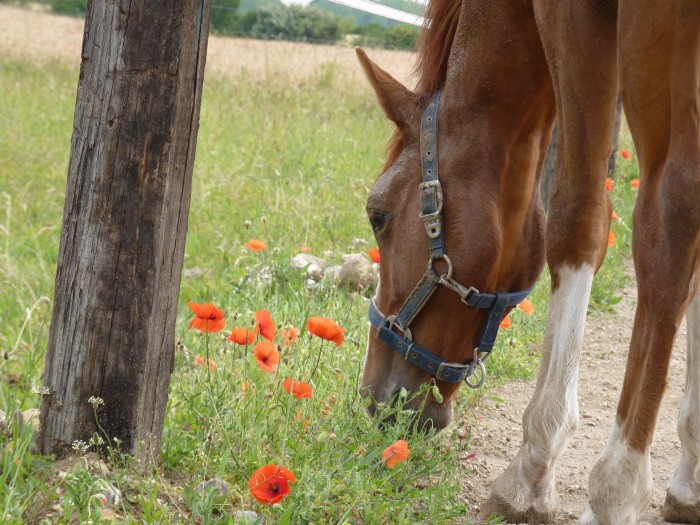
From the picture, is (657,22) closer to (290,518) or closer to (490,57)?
(490,57)

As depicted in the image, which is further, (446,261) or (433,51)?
(433,51)

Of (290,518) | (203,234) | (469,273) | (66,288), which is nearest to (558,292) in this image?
(469,273)

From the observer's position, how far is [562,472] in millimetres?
3350

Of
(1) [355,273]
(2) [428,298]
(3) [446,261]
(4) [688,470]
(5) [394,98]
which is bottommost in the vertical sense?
(4) [688,470]

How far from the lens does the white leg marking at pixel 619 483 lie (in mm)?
2383

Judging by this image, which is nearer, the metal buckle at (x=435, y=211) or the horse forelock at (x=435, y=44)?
the metal buckle at (x=435, y=211)

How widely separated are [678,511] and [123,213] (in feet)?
6.72

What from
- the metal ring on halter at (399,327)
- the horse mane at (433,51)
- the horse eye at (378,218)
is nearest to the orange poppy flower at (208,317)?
the metal ring on halter at (399,327)

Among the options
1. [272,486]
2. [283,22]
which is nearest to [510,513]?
[272,486]

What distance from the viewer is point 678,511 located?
113 inches

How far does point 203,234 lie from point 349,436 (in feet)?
10.9

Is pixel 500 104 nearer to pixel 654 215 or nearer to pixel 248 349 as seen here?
pixel 654 215

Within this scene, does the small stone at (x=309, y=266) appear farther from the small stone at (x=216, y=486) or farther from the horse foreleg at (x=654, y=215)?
the horse foreleg at (x=654, y=215)

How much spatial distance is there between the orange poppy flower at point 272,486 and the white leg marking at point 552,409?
1062mm
